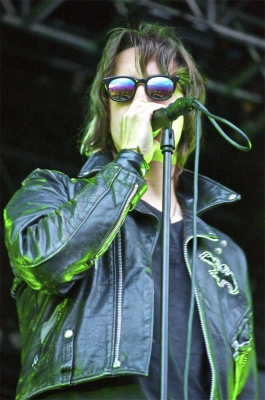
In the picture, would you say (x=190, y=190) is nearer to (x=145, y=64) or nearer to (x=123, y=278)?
(x=145, y=64)

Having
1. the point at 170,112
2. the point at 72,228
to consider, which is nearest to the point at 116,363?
the point at 72,228

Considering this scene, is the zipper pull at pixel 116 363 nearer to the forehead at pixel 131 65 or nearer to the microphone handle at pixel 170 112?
the microphone handle at pixel 170 112

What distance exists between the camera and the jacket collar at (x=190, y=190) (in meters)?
2.04

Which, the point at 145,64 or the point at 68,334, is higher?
the point at 145,64

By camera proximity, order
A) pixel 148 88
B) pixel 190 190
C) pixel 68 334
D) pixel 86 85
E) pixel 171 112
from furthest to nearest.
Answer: pixel 86 85
pixel 190 190
pixel 148 88
pixel 68 334
pixel 171 112

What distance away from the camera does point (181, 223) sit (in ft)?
6.84

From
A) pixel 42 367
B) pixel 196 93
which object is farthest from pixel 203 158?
pixel 42 367

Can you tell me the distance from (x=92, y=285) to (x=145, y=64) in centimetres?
77

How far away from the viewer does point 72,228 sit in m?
1.56

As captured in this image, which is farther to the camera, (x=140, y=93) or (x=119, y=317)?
(x=140, y=93)

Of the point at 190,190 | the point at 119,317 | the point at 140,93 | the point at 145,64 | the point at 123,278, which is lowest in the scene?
the point at 119,317

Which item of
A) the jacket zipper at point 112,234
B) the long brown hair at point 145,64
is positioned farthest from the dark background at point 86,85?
the jacket zipper at point 112,234

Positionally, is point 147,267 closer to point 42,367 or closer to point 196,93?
point 42,367

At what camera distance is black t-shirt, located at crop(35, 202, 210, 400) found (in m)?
1.62
